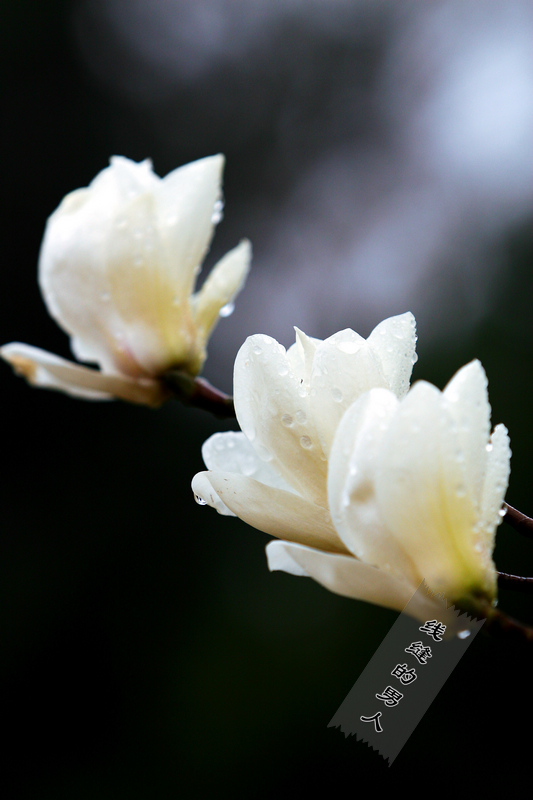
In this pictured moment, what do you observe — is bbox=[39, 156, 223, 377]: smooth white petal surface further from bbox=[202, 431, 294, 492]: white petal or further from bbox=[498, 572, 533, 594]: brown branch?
bbox=[498, 572, 533, 594]: brown branch

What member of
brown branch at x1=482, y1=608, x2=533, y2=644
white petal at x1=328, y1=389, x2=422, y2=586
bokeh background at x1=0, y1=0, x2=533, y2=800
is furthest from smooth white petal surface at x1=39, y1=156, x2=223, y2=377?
bokeh background at x1=0, y1=0, x2=533, y2=800

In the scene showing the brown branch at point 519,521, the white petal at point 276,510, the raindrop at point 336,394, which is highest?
the brown branch at point 519,521

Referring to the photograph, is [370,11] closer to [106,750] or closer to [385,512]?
[106,750]

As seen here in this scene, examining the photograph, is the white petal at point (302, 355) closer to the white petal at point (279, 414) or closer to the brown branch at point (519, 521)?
the white petal at point (279, 414)

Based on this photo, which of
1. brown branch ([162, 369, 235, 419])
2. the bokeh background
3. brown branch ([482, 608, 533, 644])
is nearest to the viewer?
brown branch ([482, 608, 533, 644])

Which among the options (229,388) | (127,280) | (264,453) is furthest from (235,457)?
(229,388)

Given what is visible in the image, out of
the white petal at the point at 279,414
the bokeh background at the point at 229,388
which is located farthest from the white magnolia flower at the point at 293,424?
the bokeh background at the point at 229,388
